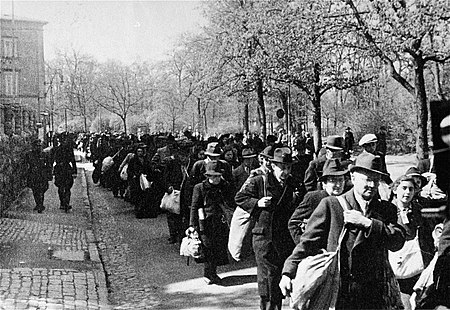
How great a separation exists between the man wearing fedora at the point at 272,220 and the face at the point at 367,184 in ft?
6.36

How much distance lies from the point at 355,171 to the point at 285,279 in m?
A: 0.88

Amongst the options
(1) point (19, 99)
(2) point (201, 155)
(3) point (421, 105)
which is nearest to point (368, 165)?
(2) point (201, 155)

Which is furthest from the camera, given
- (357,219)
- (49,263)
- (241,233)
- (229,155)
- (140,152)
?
(140,152)

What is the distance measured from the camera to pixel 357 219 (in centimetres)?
403

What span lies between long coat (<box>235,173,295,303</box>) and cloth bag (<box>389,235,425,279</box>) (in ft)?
4.05

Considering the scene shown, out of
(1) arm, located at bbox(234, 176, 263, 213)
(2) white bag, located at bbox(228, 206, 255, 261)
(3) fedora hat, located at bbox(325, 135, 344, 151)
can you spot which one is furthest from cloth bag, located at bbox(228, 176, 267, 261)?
(3) fedora hat, located at bbox(325, 135, 344, 151)

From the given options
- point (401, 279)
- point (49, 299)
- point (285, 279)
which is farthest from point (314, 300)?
point (49, 299)

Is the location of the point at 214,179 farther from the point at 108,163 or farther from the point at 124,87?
the point at 124,87

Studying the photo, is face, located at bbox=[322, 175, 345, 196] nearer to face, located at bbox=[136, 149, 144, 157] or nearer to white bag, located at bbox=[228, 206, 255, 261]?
white bag, located at bbox=[228, 206, 255, 261]

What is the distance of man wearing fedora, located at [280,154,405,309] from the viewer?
4094 mm

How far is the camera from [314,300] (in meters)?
4.12

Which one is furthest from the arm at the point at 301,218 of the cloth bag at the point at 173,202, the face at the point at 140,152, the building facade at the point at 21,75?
the building facade at the point at 21,75

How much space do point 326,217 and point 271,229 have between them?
2002mm

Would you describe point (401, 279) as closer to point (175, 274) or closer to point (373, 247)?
point (373, 247)
